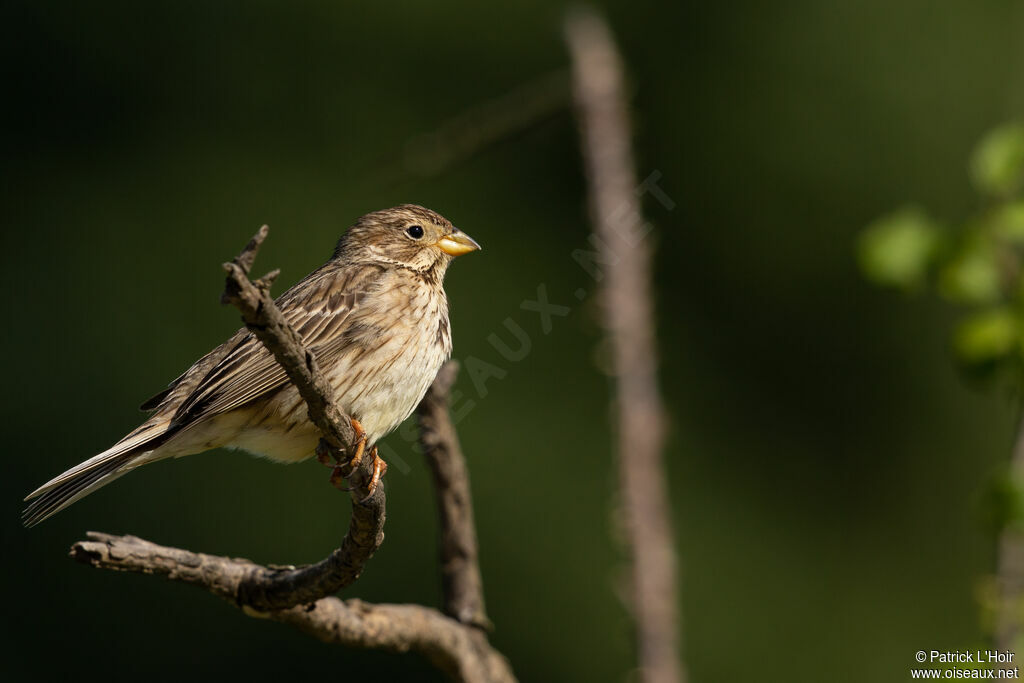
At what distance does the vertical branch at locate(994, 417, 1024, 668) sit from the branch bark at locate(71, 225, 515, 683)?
4.35ft

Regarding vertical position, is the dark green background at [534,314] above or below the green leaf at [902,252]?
above

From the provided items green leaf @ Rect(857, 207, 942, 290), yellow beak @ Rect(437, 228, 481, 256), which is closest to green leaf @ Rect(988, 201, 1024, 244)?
green leaf @ Rect(857, 207, 942, 290)

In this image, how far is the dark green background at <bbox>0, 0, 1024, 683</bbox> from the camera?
306 inches

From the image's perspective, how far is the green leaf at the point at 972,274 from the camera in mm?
2539

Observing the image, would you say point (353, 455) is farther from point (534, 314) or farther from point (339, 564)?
point (534, 314)

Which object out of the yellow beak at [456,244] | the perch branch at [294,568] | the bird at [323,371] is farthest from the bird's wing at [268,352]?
the perch branch at [294,568]

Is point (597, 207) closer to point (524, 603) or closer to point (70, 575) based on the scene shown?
point (524, 603)

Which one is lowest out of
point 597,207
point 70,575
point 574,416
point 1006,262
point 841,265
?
point 1006,262

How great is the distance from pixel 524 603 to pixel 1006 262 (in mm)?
5570

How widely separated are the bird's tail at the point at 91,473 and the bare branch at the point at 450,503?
0.82 meters

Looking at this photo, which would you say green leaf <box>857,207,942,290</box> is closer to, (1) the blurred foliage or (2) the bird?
(1) the blurred foliage

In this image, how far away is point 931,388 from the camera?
29.1 ft

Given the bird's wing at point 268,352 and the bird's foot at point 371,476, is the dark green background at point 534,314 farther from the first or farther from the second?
the bird's foot at point 371,476

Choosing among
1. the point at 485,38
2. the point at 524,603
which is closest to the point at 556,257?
the point at 485,38
